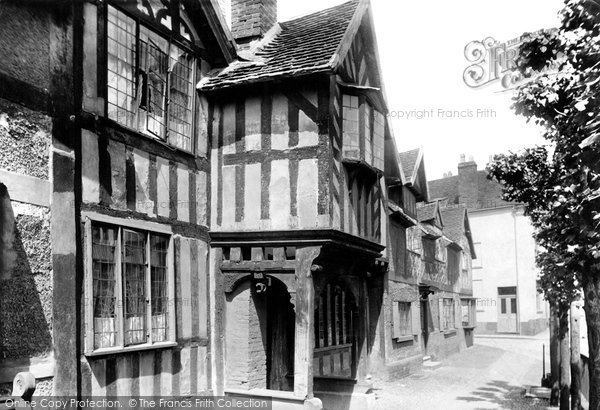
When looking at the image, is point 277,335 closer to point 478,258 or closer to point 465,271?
point 465,271

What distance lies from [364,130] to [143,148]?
4.53 meters

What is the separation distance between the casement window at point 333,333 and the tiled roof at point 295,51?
5448mm

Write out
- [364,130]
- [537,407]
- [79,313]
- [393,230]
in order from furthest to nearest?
[393,230] → [537,407] → [364,130] → [79,313]

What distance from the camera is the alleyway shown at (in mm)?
14773

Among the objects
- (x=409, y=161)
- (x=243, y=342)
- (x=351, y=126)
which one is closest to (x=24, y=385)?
(x=243, y=342)

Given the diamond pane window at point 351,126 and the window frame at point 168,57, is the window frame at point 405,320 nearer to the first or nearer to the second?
the diamond pane window at point 351,126

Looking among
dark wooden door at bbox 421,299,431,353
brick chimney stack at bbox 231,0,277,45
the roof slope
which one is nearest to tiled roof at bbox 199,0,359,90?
brick chimney stack at bbox 231,0,277,45

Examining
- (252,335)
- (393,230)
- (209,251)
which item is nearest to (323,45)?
(209,251)

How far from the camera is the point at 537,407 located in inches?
583

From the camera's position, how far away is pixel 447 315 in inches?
1141

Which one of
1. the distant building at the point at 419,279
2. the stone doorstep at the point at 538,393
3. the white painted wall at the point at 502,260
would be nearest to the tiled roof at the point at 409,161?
the distant building at the point at 419,279

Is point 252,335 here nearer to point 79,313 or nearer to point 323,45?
point 79,313

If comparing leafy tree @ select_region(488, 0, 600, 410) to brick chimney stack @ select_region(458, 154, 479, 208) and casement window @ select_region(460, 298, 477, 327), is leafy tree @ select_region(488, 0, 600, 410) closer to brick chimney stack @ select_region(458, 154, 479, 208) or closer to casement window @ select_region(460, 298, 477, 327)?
casement window @ select_region(460, 298, 477, 327)

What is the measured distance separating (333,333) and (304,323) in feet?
18.6
